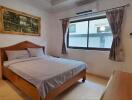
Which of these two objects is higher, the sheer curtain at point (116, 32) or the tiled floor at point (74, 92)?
the sheer curtain at point (116, 32)

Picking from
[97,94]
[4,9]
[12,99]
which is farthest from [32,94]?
[4,9]

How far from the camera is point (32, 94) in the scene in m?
1.78

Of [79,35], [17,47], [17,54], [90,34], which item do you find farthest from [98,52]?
[17,47]

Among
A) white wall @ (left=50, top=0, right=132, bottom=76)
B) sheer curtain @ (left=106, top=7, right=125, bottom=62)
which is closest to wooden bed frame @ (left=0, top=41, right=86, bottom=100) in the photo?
white wall @ (left=50, top=0, right=132, bottom=76)

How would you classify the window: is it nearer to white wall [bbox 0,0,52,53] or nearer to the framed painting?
white wall [bbox 0,0,52,53]

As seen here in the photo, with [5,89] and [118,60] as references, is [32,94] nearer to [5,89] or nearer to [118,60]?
[5,89]

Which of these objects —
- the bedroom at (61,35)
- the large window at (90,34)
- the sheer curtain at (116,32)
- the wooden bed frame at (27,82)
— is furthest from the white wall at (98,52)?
the wooden bed frame at (27,82)

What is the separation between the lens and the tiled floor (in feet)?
6.89

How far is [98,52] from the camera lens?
3.45 m

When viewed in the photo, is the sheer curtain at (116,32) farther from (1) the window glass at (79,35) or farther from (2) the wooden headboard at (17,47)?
(2) the wooden headboard at (17,47)

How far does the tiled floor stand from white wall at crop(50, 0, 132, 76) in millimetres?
766

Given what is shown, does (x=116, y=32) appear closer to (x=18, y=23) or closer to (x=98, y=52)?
(x=98, y=52)

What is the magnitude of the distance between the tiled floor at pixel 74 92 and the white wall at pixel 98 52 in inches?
30.2

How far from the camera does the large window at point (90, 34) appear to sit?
339 centimetres
